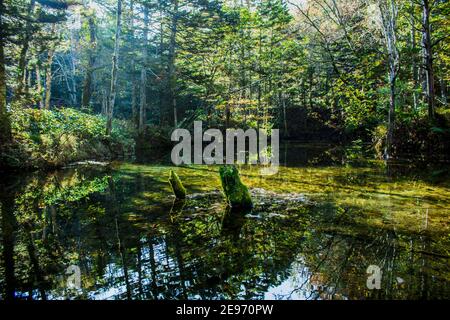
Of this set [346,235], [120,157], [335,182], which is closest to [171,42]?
[120,157]

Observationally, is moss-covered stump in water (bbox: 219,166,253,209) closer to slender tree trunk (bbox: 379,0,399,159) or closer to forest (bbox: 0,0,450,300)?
forest (bbox: 0,0,450,300)

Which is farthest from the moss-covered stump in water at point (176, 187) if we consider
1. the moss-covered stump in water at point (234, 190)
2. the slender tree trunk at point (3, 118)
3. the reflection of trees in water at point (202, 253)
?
the slender tree trunk at point (3, 118)

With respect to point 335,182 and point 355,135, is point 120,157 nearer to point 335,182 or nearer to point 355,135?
point 335,182

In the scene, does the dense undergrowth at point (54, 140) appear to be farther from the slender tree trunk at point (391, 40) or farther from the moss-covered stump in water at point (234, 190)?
the slender tree trunk at point (391, 40)

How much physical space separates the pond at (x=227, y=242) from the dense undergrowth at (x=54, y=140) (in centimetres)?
304

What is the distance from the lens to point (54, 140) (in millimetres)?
13727

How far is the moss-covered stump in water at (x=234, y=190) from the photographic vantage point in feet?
24.6

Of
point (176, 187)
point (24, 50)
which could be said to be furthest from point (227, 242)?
point (24, 50)

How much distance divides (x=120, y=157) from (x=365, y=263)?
16538 mm

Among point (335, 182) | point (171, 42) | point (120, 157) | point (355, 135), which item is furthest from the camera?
point (355, 135)

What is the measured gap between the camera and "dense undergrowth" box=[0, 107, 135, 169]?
12633 millimetres

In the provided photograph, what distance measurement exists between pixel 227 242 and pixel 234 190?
2369 mm

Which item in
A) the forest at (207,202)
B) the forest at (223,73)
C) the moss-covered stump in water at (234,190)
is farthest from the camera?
the forest at (223,73)
